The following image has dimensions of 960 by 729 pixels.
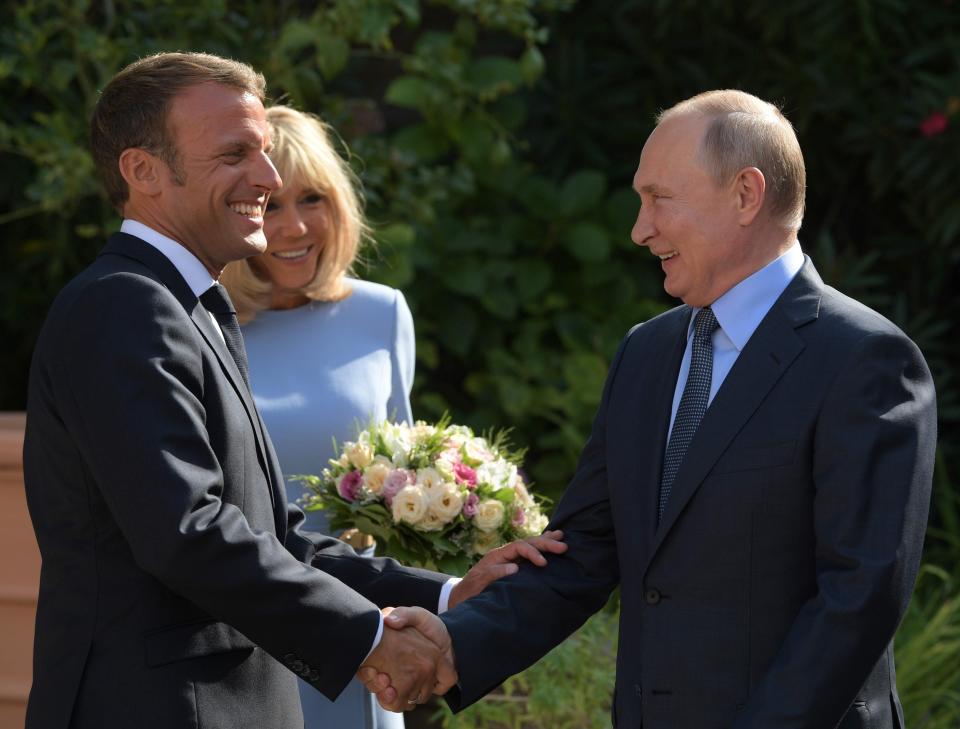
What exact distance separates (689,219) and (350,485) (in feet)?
3.97

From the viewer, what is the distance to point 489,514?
333 centimetres

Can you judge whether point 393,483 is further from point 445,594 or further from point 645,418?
point 645,418

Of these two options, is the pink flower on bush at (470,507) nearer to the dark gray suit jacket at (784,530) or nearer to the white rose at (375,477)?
the white rose at (375,477)

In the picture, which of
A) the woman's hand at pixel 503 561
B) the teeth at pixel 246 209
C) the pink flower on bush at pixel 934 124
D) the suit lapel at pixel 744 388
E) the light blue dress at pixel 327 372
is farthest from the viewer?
the pink flower on bush at pixel 934 124

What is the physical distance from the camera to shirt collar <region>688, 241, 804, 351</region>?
2592 mm

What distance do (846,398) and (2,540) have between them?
8.49ft

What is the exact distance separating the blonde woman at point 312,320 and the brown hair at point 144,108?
1024 millimetres

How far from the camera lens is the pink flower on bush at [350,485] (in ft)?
→ 11.0

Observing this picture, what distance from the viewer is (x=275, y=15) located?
5.99 meters

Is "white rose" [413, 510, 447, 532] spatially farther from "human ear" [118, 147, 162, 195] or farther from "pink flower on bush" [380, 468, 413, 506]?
"human ear" [118, 147, 162, 195]

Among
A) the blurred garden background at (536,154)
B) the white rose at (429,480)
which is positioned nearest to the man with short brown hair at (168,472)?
the white rose at (429,480)

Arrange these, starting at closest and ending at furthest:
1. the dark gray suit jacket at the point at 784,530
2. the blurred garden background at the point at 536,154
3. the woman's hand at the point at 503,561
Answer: the dark gray suit jacket at the point at 784,530 < the woman's hand at the point at 503,561 < the blurred garden background at the point at 536,154

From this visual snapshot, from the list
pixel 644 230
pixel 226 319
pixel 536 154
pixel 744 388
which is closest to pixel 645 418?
pixel 744 388

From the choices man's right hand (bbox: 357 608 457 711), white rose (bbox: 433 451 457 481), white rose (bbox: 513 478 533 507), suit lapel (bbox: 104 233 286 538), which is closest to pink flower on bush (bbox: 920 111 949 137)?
white rose (bbox: 513 478 533 507)
